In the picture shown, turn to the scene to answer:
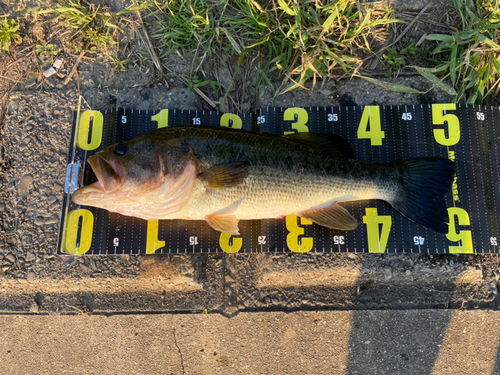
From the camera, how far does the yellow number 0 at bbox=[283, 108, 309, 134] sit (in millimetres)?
3197

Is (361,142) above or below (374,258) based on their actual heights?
above

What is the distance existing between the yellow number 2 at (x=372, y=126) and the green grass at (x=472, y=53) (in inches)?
25.8

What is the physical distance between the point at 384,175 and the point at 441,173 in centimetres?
58

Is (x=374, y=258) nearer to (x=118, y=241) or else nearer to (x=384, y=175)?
(x=384, y=175)

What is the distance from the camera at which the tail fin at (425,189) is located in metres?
2.83

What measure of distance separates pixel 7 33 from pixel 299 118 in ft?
11.6

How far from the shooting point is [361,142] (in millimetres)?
3166

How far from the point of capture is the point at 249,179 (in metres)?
2.51

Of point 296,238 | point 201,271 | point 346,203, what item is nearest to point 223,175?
point 296,238

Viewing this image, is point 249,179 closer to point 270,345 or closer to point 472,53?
point 270,345

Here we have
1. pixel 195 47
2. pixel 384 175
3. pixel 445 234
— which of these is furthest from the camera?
pixel 195 47

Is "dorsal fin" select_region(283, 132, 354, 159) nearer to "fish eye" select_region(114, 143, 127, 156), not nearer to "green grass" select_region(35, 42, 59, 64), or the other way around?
"fish eye" select_region(114, 143, 127, 156)

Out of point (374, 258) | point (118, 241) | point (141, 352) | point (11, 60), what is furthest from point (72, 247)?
point (374, 258)

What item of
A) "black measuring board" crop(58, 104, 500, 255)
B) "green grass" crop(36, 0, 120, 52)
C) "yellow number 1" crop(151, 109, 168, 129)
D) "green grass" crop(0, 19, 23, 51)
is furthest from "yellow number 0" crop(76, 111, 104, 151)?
"green grass" crop(0, 19, 23, 51)
